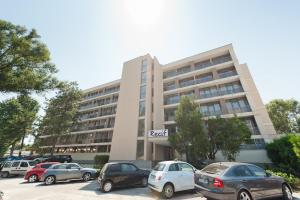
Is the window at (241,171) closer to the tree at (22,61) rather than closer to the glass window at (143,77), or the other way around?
the tree at (22,61)

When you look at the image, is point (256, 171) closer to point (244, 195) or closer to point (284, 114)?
point (244, 195)

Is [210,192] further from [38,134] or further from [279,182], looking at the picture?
[38,134]

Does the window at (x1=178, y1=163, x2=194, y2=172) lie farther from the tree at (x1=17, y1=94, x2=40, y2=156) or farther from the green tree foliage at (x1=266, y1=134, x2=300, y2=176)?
the tree at (x1=17, y1=94, x2=40, y2=156)

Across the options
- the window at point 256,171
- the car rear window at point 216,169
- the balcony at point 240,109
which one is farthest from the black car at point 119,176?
the balcony at point 240,109

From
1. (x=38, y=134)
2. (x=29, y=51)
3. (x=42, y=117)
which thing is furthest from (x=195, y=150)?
(x=38, y=134)

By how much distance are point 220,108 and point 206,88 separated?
14.2 feet

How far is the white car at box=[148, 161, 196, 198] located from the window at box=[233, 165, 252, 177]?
118 inches

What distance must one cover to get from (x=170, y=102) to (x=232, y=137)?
1444cm

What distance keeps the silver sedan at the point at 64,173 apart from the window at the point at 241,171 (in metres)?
11.9

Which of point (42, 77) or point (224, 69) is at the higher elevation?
point (224, 69)

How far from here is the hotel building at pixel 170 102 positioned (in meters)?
22.7

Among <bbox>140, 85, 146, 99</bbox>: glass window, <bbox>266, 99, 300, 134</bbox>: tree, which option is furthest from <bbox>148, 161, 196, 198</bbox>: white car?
<bbox>266, 99, 300, 134</bbox>: tree

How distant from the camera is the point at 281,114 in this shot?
112 feet

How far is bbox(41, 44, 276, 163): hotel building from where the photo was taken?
2273 centimetres
